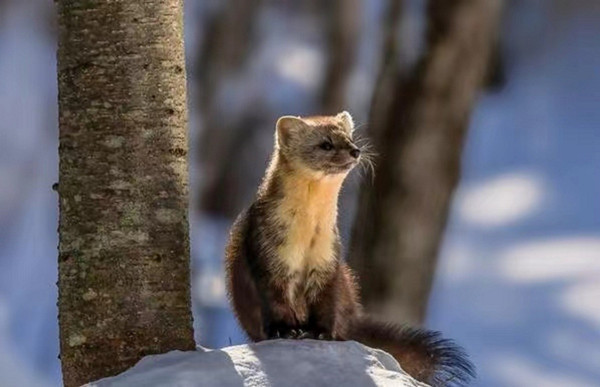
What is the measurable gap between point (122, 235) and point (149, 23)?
0.90m

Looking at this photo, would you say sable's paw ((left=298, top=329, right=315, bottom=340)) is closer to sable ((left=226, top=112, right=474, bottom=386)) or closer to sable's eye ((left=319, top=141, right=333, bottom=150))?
sable ((left=226, top=112, right=474, bottom=386))

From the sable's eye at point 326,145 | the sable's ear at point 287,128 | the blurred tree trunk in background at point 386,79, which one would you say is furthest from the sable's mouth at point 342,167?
the blurred tree trunk in background at point 386,79

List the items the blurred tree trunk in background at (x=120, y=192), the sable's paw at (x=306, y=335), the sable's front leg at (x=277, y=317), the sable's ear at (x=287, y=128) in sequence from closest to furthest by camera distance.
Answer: the blurred tree trunk in background at (x=120, y=192)
the sable's paw at (x=306, y=335)
the sable's front leg at (x=277, y=317)
the sable's ear at (x=287, y=128)

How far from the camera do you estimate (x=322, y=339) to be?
608cm

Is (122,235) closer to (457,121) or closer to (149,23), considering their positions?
(149,23)


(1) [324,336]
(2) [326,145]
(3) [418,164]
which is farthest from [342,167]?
(3) [418,164]

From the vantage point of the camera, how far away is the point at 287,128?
6598 mm

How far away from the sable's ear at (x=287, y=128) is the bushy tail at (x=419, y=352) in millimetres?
933

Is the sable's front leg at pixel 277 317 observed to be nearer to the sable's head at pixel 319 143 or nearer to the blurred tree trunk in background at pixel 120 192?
the blurred tree trunk in background at pixel 120 192

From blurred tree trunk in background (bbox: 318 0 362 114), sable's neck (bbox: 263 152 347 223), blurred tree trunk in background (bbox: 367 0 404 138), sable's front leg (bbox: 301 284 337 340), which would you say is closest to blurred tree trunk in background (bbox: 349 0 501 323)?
blurred tree trunk in background (bbox: 367 0 404 138)

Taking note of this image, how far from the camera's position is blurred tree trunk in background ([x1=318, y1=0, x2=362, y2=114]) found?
10.9 metres

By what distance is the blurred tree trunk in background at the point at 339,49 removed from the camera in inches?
431

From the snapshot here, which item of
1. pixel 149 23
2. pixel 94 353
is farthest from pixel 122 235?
pixel 149 23

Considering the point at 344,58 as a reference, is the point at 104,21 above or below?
below
